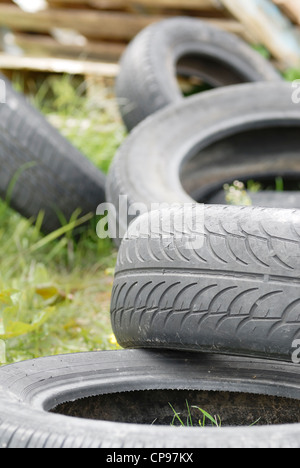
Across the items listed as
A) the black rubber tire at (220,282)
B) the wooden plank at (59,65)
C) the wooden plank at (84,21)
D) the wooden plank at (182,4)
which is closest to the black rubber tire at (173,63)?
the wooden plank at (182,4)

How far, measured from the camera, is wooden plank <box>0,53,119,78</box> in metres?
4.90

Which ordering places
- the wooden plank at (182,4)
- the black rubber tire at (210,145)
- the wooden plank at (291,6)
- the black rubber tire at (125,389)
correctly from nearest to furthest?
the black rubber tire at (125,389)
the black rubber tire at (210,145)
the wooden plank at (291,6)
the wooden plank at (182,4)

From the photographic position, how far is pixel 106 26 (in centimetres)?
492

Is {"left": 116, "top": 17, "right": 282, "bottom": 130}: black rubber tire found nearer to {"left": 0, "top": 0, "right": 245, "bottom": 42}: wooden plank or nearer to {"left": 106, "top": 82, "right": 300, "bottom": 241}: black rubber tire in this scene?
{"left": 106, "top": 82, "right": 300, "bottom": 241}: black rubber tire

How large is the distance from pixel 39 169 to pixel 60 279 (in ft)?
1.55

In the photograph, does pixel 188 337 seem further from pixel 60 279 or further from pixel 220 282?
pixel 60 279

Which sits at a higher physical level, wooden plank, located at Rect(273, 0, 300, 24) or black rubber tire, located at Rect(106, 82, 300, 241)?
wooden plank, located at Rect(273, 0, 300, 24)

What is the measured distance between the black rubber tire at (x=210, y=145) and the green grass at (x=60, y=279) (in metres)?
0.30

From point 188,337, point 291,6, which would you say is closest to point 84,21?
point 291,6

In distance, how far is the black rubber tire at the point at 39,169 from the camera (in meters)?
2.85
